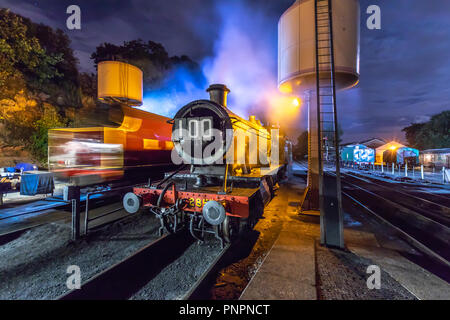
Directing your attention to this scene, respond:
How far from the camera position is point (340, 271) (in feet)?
11.0

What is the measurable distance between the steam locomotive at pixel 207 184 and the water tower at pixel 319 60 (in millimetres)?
1683

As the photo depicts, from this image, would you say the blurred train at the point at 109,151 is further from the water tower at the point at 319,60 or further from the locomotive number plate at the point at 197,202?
the water tower at the point at 319,60

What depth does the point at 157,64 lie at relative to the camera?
32375 mm

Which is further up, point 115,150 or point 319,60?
point 319,60

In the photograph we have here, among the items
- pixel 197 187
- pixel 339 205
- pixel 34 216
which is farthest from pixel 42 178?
pixel 339 205

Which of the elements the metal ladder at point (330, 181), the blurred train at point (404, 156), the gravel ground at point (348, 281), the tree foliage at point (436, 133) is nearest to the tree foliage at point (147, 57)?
the metal ladder at point (330, 181)

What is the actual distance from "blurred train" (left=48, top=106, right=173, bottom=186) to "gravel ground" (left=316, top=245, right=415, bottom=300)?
6425 mm

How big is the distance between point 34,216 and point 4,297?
440cm

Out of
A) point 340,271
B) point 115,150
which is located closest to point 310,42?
point 340,271

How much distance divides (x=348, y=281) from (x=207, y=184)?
123 inches

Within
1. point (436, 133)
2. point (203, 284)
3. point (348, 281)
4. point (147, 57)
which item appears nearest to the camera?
point (203, 284)

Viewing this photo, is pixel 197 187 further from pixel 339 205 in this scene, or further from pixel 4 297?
pixel 4 297

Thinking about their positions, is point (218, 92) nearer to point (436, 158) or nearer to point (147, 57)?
point (436, 158)

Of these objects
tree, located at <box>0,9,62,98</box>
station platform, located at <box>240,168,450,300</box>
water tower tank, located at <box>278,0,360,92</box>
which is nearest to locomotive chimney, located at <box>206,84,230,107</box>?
water tower tank, located at <box>278,0,360,92</box>
